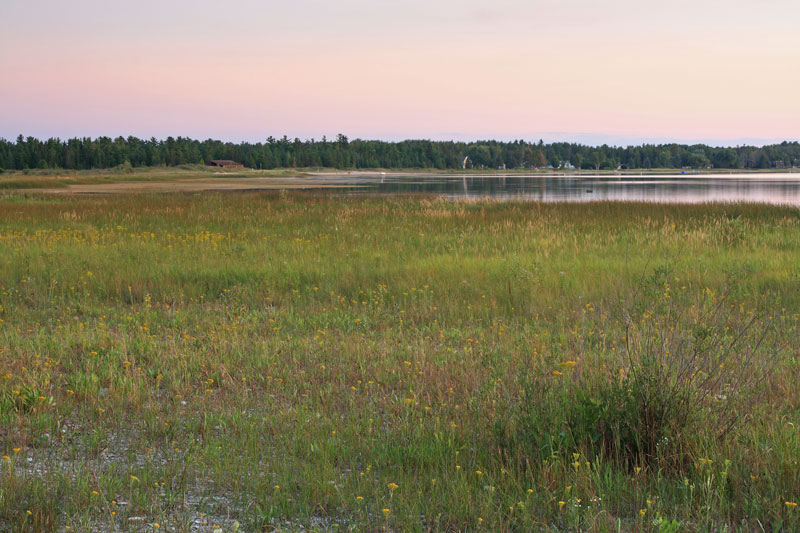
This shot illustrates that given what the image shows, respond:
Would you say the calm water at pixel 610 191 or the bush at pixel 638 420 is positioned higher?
the calm water at pixel 610 191

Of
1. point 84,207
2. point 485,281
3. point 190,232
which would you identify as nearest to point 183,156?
point 84,207

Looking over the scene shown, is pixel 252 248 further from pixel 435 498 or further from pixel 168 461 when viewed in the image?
pixel 435 498

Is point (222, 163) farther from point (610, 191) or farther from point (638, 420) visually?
point (638, 420)

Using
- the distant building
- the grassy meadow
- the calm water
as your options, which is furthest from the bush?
the distant building

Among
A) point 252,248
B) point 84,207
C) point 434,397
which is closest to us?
point 434,397

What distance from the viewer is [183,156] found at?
589 feet

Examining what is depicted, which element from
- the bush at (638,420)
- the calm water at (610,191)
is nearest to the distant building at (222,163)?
the calm water at (610,191)

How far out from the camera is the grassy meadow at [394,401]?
166 inches

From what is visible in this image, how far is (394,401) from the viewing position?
21.0 ft

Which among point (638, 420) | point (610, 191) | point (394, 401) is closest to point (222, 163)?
point (610, 191)

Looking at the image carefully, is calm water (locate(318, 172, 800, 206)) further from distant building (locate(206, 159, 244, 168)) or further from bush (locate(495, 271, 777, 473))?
distant building (locate(206, 159, 244, 168))

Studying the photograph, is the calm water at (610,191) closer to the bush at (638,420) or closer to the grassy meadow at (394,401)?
the grassy meadow at (394,401)

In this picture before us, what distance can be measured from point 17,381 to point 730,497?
22.6ft

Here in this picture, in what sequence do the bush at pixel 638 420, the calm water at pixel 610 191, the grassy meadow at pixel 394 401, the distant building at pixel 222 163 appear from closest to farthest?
the grassy meadow at pixel 394 401 → the bush at pixel 638 420 → the calm water at pixel 610 191 → the distant building at pixel 222 163
